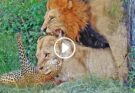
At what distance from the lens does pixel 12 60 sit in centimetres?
766

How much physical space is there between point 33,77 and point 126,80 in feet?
3.53

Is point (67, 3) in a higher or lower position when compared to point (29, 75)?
higher

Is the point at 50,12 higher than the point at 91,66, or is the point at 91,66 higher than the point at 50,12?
the point at 50,12

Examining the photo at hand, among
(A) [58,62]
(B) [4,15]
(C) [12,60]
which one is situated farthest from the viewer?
(B) [4,15]

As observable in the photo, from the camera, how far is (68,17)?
267 inches

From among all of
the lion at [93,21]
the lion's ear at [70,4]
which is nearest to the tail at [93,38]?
the lion at [93,21]

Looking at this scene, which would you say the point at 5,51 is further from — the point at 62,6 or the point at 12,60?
the point at 62,6

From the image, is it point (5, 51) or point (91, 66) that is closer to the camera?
point (91, 66)

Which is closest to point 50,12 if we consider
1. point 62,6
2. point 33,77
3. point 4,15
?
point 62,6

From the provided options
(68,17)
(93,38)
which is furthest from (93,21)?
(68,17)

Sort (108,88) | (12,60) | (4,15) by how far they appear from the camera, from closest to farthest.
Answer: (108,88) < (12,60) < (4,15)

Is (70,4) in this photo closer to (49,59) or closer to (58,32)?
(58,32)

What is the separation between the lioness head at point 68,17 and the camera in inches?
265

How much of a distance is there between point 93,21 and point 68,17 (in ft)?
0.97
